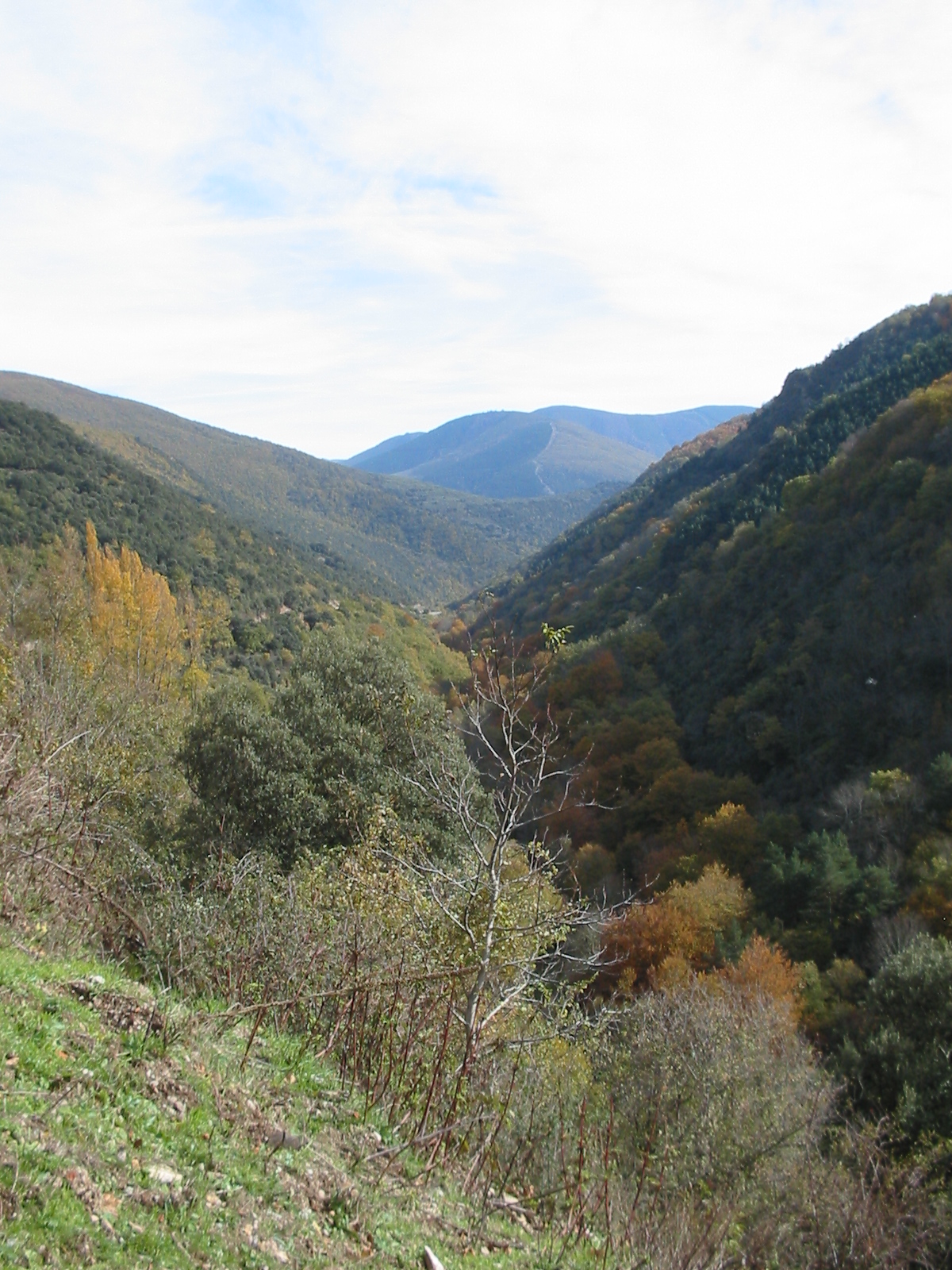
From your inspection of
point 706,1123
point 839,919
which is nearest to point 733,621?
point 839,919

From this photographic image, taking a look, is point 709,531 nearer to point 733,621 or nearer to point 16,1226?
point 733,621

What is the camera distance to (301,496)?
536 feet

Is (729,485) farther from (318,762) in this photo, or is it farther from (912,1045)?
(318,762)

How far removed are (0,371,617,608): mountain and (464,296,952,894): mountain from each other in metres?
67.0

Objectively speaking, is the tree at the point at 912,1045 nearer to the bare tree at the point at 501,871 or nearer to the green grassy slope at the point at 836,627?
the bare tree at the point at 501,871

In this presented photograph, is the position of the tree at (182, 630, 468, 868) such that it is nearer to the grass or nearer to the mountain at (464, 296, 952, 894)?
the mountain at (464, 296, 952, 894)

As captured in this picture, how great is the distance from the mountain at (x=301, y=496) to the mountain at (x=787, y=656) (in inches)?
2640

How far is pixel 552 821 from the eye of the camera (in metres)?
31.0

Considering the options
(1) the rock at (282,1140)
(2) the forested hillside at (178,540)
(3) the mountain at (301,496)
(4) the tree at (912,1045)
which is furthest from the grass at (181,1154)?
(3) the mountain at (301,496)

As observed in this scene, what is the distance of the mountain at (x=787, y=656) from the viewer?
25703 mm

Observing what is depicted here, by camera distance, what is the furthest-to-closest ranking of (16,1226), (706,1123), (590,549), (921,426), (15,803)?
(590,549) → (921,426) → (706,1123) → (15,803) → (16,1226)

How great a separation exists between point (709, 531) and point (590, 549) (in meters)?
31.4

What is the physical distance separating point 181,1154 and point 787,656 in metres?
32.4

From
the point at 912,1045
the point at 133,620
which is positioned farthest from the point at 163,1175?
the point at 133,620
